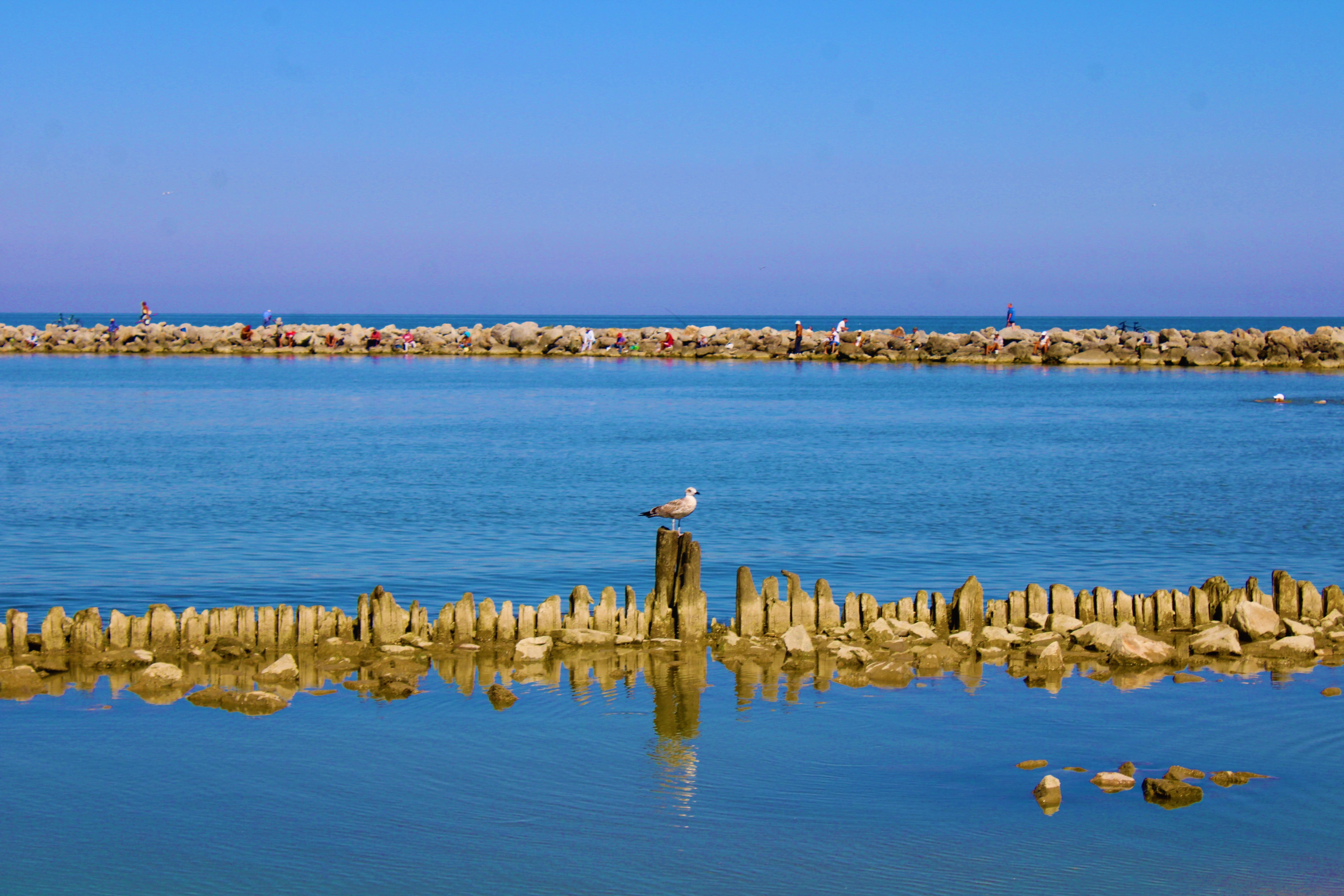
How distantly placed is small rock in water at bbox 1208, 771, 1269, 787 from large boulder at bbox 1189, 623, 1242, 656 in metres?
4.01

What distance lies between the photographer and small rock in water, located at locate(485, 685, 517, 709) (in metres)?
12.6

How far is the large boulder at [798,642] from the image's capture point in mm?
14086

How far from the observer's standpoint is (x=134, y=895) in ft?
27.5

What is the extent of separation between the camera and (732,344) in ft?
339

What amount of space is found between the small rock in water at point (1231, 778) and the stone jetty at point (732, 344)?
81.8 metres

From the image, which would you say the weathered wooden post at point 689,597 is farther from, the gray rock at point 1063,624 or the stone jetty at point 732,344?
the stone jetty at point 732,344

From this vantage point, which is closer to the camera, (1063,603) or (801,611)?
Result: (801,611)

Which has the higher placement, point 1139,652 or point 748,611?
point 748,611

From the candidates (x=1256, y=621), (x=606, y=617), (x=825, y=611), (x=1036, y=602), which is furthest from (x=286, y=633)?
(x=1256, y=621)

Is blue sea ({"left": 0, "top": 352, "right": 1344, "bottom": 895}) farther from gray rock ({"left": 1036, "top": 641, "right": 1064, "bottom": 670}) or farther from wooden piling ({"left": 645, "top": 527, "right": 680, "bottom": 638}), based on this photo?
wooden piling ({"left": 645, "top": 527, "right": 680, "bottom": 638})

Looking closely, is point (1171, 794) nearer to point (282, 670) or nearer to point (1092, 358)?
point (282, 670)

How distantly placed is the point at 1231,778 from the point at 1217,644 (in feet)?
14.1

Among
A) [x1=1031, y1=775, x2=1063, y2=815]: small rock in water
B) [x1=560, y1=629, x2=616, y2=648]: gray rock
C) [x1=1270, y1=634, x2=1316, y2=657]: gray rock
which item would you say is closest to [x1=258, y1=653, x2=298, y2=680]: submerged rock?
[x1=560, y1=629, x2=616, y2=648]: gray rock

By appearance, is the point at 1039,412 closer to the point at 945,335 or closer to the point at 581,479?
the point at 581,479
